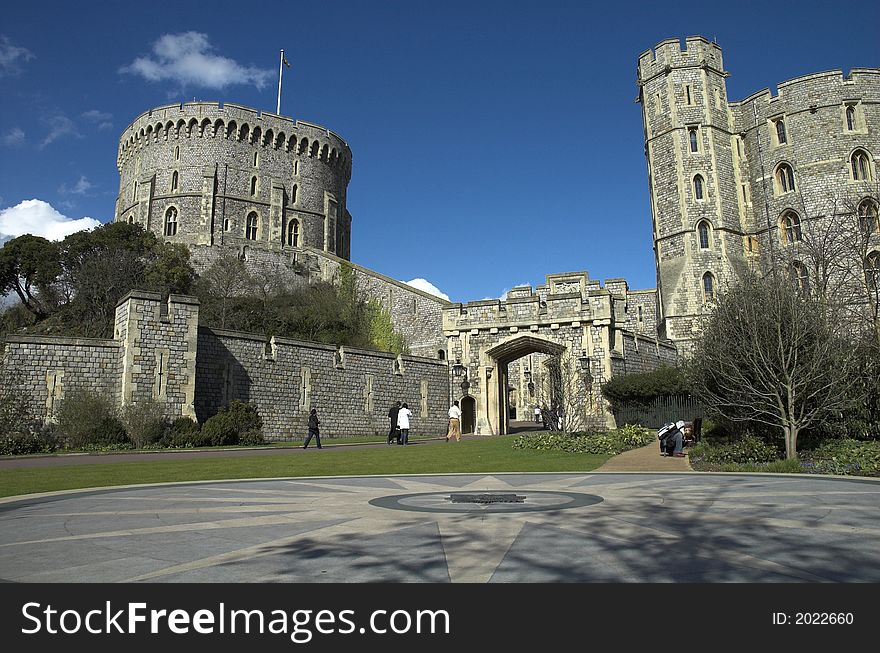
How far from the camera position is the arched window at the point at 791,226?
41406 mm

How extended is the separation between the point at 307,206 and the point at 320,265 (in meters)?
8.42

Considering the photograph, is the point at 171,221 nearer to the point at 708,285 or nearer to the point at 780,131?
the point at 708,285

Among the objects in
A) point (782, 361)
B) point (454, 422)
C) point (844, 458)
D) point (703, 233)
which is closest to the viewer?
point (844, 458)

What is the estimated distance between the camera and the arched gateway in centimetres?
2766

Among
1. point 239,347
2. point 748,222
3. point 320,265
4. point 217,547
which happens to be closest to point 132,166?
point 320,265

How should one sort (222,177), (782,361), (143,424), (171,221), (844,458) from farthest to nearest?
(222,177)
(171,221)
(143,424)
(782,361)
(844,458)

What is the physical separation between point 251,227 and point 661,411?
4544 centimetres

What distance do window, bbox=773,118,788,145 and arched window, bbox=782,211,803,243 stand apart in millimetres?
4967

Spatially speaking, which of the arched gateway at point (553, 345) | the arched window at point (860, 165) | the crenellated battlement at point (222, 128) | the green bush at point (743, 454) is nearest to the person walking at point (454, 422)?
the arched gateway at point (553, 345)

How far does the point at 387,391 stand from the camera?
99.6 feet

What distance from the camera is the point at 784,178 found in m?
42.3

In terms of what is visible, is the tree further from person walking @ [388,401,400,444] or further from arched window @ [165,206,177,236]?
arched window @ [165,206,177,236]

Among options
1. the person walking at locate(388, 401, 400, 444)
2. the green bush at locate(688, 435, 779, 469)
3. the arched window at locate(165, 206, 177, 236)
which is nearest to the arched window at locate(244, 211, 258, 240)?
the arched window at locate(165, 206, 177, 236)

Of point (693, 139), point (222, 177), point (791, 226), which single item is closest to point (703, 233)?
point (791, 226)
